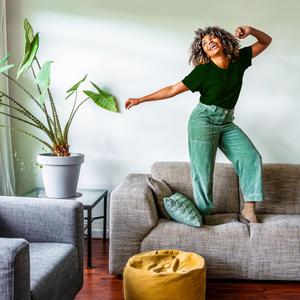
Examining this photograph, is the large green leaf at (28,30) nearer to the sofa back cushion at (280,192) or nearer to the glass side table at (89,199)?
the glass side table at (89,199)

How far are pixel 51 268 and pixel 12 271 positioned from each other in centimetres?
34

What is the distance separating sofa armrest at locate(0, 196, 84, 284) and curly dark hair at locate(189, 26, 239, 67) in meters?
1.28

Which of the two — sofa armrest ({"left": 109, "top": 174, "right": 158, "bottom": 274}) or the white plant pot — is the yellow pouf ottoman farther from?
the white plant pot

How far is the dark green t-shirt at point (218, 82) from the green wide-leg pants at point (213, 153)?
5 cm

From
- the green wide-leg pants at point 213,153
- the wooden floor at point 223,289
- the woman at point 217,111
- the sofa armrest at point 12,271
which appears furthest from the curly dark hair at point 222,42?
the sofa armrest at point 12,271

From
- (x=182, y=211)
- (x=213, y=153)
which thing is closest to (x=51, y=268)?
(x=182, y=211)

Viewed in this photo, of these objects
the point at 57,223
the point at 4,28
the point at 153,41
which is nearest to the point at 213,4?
the point at 153,41

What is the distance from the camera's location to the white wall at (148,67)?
10.9ft

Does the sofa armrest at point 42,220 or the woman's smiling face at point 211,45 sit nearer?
the sofa armrest at point 42,220

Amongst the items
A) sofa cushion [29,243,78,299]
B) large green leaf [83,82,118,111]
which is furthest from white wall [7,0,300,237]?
sofa cushion [29,243,78,299]

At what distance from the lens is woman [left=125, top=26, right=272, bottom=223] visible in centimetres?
283

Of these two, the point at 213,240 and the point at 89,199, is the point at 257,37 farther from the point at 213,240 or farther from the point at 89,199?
the point at 89,199

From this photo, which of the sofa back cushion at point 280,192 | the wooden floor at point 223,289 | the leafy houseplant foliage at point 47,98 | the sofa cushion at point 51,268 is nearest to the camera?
the sofa cushion at point 51,268

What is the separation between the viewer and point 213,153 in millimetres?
2912
